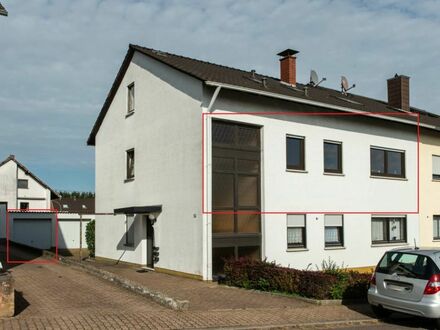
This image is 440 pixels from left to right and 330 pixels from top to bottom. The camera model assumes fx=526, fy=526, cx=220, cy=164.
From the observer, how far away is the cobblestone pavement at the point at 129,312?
921cm

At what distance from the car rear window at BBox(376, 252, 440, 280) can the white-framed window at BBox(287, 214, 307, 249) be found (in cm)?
668

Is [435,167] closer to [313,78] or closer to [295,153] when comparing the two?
[313,78]

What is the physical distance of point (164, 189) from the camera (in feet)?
57.3

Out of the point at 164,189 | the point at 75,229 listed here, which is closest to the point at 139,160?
the point at 164,189

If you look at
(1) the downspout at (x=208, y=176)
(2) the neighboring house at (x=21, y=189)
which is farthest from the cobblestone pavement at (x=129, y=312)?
(2) the neighboring house at (x=21, y=189)

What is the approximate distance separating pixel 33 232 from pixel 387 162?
26284mm

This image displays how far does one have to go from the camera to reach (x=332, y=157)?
1933cm

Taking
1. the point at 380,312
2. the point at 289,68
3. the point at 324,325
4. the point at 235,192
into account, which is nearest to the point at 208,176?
the point at 235,192

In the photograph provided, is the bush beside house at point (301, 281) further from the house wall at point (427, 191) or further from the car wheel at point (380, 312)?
the house wall at point (427, 191)

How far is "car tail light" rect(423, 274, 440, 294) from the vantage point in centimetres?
968

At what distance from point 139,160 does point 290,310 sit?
10.0m

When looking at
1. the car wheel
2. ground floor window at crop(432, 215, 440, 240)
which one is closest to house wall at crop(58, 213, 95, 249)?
ground floor window at crop(432, 215, 440, 240)

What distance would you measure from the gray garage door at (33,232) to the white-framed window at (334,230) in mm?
24303

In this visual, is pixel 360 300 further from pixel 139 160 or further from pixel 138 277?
pixel 139 160
